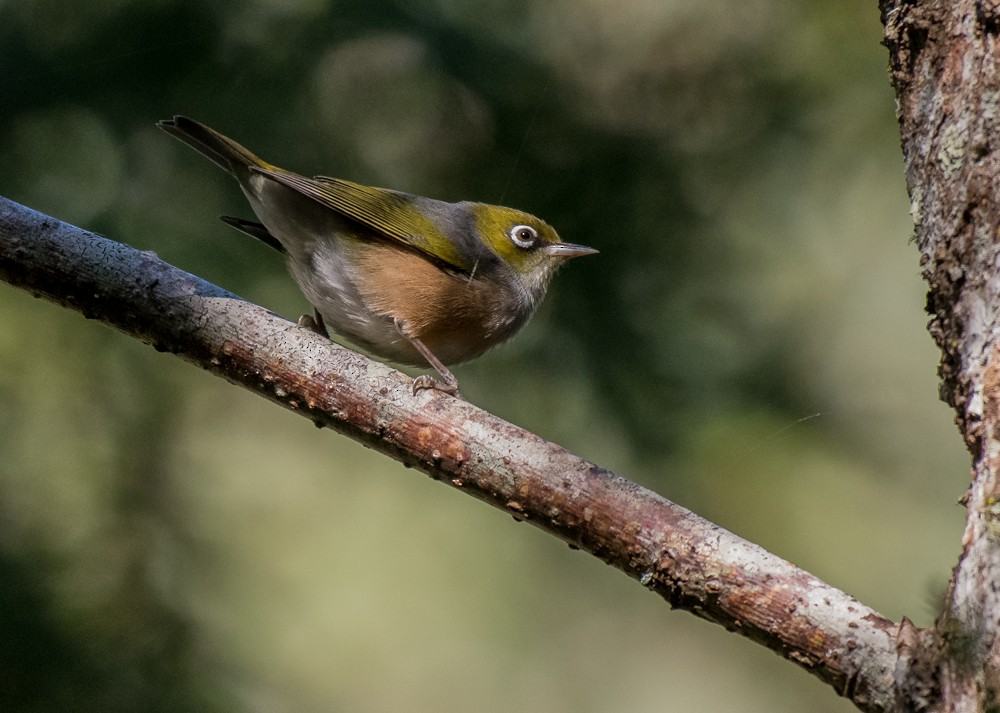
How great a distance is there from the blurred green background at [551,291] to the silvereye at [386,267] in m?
0.23

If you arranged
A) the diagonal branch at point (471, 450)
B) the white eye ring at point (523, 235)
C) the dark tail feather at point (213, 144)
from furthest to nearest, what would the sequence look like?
the white eye ring at point (523, 235) → the dark tail feather at point (213, 144) → the diagonal branch at point (471, 450)

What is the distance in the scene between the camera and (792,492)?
17.0ft

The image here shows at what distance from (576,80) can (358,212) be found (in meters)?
1.25

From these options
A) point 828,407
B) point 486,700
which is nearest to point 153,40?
point 828,407

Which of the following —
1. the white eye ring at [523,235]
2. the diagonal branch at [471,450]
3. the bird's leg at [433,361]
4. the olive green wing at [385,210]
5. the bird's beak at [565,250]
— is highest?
the white eye ring at [523,235]

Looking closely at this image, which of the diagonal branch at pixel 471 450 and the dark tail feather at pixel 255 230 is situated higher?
the dark tail feather at pixel 255 230

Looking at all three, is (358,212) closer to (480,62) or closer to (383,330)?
(383,330)

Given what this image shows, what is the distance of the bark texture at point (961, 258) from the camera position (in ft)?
7.67

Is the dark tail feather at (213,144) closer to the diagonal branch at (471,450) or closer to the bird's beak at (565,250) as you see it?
the diagonal branch at (471,450)

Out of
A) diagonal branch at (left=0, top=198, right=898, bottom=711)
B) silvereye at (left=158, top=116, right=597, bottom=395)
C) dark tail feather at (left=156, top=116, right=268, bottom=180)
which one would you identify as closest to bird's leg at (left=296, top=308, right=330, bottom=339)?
silvereye at (left=158, top=116, right=597, bottom=395)

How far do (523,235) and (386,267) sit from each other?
0.94m

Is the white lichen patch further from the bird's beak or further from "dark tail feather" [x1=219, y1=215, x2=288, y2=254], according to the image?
"dark tail feather" [x1=219, y1=215, x2=288, y2=254]

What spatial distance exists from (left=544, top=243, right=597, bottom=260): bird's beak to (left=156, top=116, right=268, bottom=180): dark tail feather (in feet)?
4.80

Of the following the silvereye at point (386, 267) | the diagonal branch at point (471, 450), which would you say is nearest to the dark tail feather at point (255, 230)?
the silvereye at point (386, 267)
